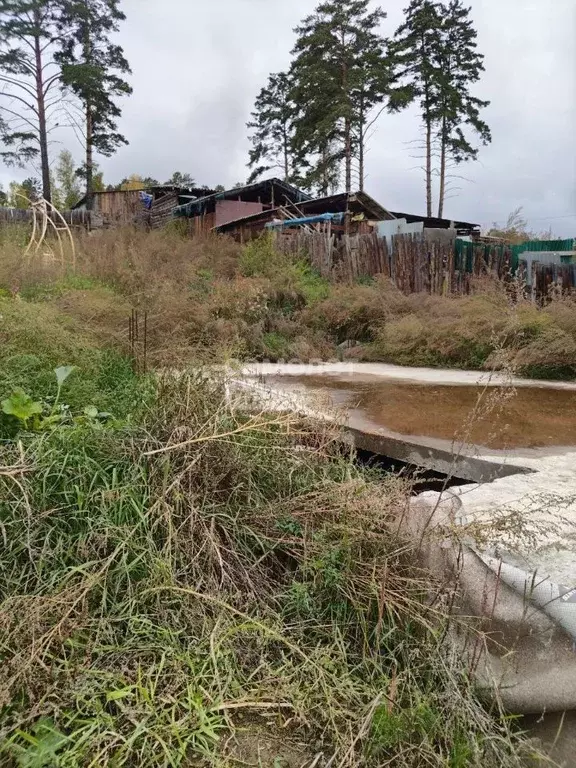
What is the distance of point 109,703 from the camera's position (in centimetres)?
163

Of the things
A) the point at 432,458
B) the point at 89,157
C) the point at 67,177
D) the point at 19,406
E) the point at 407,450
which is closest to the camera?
the point at 19,406

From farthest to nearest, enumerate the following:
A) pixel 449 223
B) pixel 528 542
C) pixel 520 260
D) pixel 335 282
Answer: pixel 449 223 → pixel 335 282 → pixel 520 260 → pixel 528 542

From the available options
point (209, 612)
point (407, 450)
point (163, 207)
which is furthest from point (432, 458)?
point (163, 207)

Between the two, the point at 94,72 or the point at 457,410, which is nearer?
the point at 457,410

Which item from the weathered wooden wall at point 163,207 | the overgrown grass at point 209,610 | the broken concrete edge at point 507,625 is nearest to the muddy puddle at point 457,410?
the broken concrete edge at point 507,625

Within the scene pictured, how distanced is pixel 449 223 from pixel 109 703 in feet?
68.7

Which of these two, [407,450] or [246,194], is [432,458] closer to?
[407,450]

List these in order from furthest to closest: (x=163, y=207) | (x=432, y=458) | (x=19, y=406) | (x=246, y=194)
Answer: (x=163, y=207)
(x=246, y=194)
(x=432, y=458)
(x=19, y=406)

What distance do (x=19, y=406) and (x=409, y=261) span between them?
29.4ft

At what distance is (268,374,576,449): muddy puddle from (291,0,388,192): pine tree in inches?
756

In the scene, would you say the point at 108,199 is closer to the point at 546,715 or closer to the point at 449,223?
the point at 449,223

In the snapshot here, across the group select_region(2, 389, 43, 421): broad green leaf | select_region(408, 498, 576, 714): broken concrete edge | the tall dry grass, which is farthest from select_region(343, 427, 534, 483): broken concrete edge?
select_region(2, 389, 43, 421): broad green leaf

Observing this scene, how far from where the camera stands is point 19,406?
8.69 ft

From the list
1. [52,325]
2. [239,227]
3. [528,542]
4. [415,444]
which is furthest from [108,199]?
[528,542]
